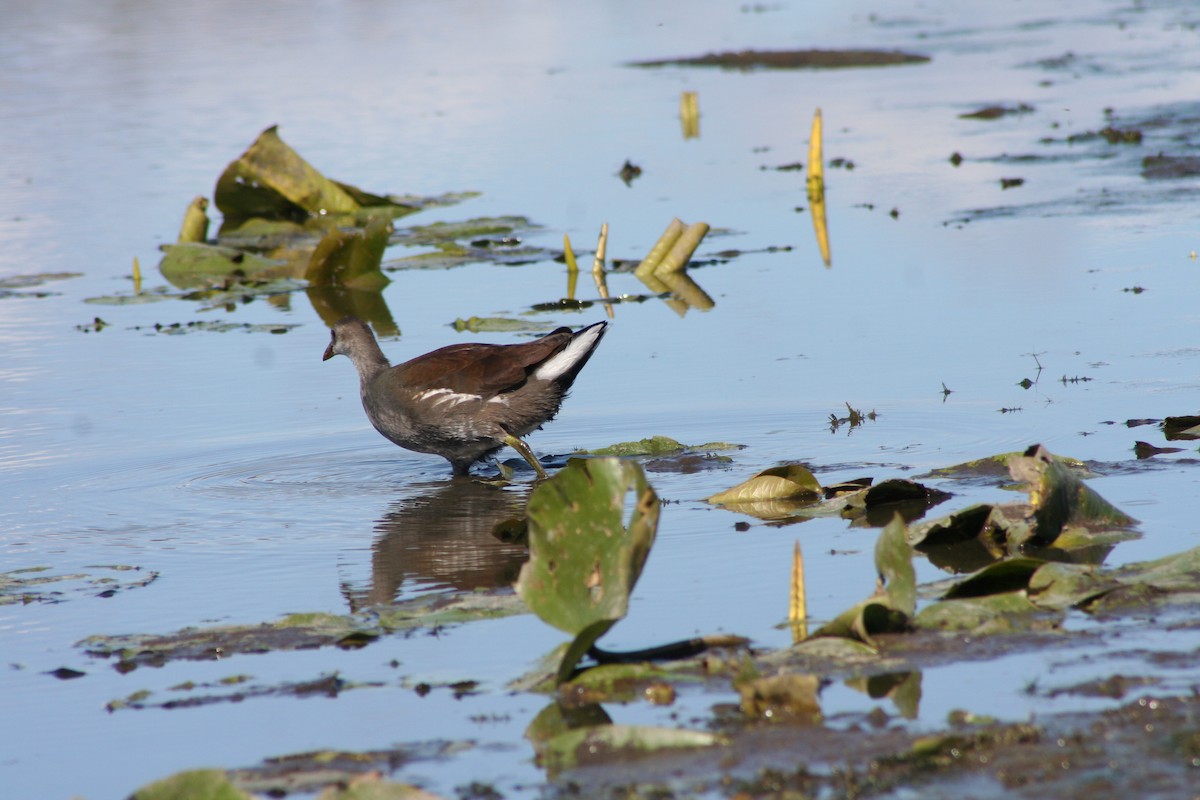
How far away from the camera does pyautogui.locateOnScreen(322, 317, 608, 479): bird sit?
802cm

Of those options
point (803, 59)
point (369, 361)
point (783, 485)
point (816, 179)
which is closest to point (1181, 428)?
point (783, 485)

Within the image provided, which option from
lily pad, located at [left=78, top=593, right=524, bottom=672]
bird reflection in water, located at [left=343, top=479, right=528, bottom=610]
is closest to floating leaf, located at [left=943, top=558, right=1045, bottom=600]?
lily pad, located at [left=78, top=593, right=524, bottom=672]

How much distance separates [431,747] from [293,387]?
579cm

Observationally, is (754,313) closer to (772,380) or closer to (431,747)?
(772,380)

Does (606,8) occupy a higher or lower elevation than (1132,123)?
higher

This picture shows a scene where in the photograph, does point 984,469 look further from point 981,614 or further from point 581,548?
point 581,548

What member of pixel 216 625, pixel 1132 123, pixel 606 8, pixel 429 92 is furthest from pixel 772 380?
pixel 606 8

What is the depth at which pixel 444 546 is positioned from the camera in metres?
6.77

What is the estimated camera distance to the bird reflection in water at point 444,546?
6.13 metres

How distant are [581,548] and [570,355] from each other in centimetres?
342

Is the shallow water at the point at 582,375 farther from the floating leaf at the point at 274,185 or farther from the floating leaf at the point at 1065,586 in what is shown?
the floating leaf at the point at 274,185

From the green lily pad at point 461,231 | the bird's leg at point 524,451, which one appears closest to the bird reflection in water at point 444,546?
the bird's leg at point 524,451

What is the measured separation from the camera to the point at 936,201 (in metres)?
14.1

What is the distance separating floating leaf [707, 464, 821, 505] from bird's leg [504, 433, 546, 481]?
146 cm
